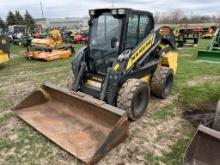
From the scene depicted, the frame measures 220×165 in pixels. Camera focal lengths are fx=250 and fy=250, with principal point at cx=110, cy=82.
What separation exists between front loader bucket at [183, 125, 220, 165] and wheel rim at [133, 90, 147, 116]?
1583 millimetres

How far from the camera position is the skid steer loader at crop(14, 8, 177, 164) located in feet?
12.5

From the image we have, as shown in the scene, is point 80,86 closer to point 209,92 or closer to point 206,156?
point 206,156

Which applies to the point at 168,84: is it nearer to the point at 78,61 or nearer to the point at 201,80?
the point at 201,80

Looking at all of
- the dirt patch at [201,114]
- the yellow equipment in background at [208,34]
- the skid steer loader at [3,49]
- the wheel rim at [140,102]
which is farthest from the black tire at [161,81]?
the yellow equipment in background at [208,34]

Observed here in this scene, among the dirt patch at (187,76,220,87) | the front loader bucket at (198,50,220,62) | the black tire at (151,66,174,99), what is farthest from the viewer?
the front loader bucket at (198,50,220,62)

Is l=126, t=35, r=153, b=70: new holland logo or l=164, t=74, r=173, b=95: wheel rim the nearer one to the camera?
l=126, t=35, r=153, b=70: new holland logo

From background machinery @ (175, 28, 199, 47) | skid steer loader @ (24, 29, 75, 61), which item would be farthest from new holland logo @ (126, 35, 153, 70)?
background machinery @ (175, 28, 199, 47)

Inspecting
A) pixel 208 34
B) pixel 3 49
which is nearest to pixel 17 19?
pixel 208 34

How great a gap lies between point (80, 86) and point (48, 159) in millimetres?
1879

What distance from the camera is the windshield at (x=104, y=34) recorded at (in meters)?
4.74

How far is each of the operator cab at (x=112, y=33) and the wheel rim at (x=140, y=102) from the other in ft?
2.62

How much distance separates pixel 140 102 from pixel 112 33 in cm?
144

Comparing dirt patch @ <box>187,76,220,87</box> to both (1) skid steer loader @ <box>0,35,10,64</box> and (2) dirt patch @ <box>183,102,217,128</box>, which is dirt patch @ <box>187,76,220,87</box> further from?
(1) skid steer loader @ <box>0,35,10,64</box>

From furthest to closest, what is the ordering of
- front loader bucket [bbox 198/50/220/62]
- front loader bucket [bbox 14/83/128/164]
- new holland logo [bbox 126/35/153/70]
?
front loader bucket [bbox 198/50/220/62] < new holland logo [bbox 126/35/153/70] < front loader bucket [bbox 14/83/128/164]
